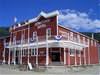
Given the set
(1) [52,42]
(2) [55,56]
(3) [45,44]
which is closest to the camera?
(1) [52,42]

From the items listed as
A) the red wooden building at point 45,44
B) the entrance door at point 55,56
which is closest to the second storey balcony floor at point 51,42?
the red wooden building at point 45,44

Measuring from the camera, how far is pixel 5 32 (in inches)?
2062

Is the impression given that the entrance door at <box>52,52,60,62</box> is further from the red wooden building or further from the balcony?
the balcony

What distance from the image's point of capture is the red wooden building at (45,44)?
113ft

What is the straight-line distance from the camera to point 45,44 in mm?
34031

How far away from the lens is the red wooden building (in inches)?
1351

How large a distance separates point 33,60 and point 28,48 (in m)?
1.95

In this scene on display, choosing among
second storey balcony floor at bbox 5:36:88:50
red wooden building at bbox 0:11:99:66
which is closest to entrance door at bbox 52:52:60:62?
red wooden building at bbox 0:11:99:66

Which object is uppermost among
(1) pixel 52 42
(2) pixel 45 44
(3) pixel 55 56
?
(1) pixel 52 42

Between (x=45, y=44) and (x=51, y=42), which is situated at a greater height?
(x=51, y=42)

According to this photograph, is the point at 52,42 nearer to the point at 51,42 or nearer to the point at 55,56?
the point at 51,42

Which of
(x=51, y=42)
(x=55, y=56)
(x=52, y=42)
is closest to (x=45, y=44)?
(x=51, y=42)

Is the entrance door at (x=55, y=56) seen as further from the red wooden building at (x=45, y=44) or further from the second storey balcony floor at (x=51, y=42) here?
the second storey balcony floor at (x=51, y=42)

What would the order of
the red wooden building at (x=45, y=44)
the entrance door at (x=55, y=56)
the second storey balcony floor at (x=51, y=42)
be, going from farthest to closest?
1. the entrance door at (x=55, y=56)
2. the red wooden building at (x=45, y=44)
3. the second storey balcony floor at (x=51, y=42)
